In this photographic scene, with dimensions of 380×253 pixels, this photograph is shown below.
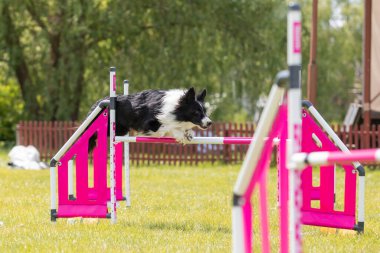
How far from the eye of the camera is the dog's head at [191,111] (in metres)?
7.46

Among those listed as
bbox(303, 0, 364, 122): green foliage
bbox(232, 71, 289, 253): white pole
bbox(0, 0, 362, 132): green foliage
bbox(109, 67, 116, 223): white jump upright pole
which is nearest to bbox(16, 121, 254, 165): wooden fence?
bbox(0, 0, 362, 132): green foliage

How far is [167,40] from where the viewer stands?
20.8 m

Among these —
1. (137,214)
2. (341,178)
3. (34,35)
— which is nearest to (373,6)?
(341,178)

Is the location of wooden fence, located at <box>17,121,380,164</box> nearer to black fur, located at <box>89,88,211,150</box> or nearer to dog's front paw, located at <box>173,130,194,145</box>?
black fur, located at <box>89,88,211,150</box>

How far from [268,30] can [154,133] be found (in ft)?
43.3

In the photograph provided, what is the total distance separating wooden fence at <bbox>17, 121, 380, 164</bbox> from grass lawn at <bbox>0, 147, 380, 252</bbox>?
416cm

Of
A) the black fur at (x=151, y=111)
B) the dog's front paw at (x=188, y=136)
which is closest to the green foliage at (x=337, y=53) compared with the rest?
the black fur at (x=151, y=111)

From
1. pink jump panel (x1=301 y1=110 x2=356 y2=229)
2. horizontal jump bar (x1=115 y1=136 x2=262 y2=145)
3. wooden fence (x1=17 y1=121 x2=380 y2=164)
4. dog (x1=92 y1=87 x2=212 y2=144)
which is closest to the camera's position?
pink jump panel (x1=301 y1=110 x2=356 y2=229)

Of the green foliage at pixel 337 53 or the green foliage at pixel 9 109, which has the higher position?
the green foliage at pixel 337 53

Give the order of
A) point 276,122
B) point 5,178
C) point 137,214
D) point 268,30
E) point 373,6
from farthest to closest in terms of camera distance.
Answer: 1. point 268,30
2. point 373,6
3. point 5,178
4. point 137,214
5. point 276,122

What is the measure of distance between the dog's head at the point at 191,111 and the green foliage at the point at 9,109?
58.5 ft

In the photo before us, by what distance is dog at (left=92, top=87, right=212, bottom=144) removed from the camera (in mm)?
7465

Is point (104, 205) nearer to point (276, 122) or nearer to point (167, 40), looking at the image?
point (276, 122)

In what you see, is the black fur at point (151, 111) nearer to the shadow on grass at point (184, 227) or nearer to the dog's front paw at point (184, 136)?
the dog's front paw at point (184, 136)
